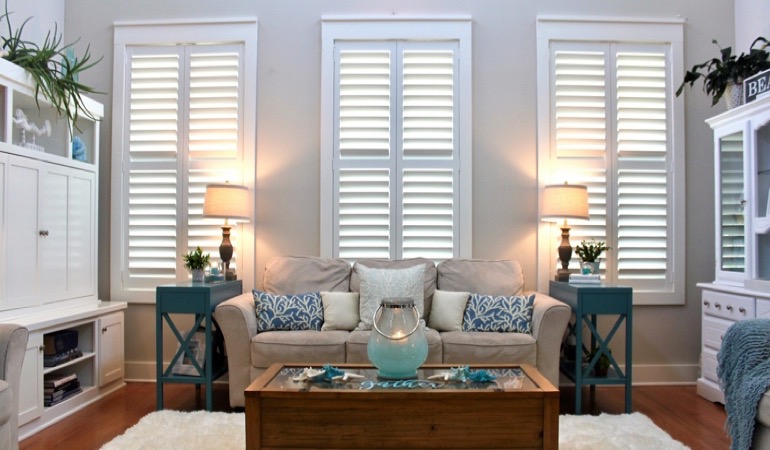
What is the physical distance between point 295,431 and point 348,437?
22 centimetres

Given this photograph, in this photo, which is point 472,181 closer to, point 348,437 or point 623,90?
point 623,90

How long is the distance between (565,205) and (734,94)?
133 cm

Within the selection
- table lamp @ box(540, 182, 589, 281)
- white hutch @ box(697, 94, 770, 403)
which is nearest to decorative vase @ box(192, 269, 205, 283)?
table lamp @ box(540, 182, 589, 281)

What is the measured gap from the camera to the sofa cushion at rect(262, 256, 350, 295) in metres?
3.59

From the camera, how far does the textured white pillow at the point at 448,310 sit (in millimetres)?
3335

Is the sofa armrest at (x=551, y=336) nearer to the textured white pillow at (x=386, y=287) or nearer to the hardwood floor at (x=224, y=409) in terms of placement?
the hardwood floor at (x=224, y=409)

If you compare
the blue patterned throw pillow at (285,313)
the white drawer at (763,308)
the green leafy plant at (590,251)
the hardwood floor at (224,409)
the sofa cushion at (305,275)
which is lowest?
the hardwood floor at (224,409)

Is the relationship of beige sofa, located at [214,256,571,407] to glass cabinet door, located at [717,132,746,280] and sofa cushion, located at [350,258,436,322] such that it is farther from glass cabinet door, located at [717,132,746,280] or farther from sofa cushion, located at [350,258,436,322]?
glass cabinet door, located at [717,132,746,280]

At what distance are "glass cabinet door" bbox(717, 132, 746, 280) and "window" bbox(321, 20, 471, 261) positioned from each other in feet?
5.65

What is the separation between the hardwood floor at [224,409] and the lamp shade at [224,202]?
4.13 ft

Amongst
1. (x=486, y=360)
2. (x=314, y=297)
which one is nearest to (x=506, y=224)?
(x=486, y=360)

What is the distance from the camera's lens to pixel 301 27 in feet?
13.1

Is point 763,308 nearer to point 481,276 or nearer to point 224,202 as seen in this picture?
point 481,276

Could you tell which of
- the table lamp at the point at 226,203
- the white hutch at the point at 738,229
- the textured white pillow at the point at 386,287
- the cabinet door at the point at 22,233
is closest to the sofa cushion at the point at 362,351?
the textured white pillow at the point at 386,287
